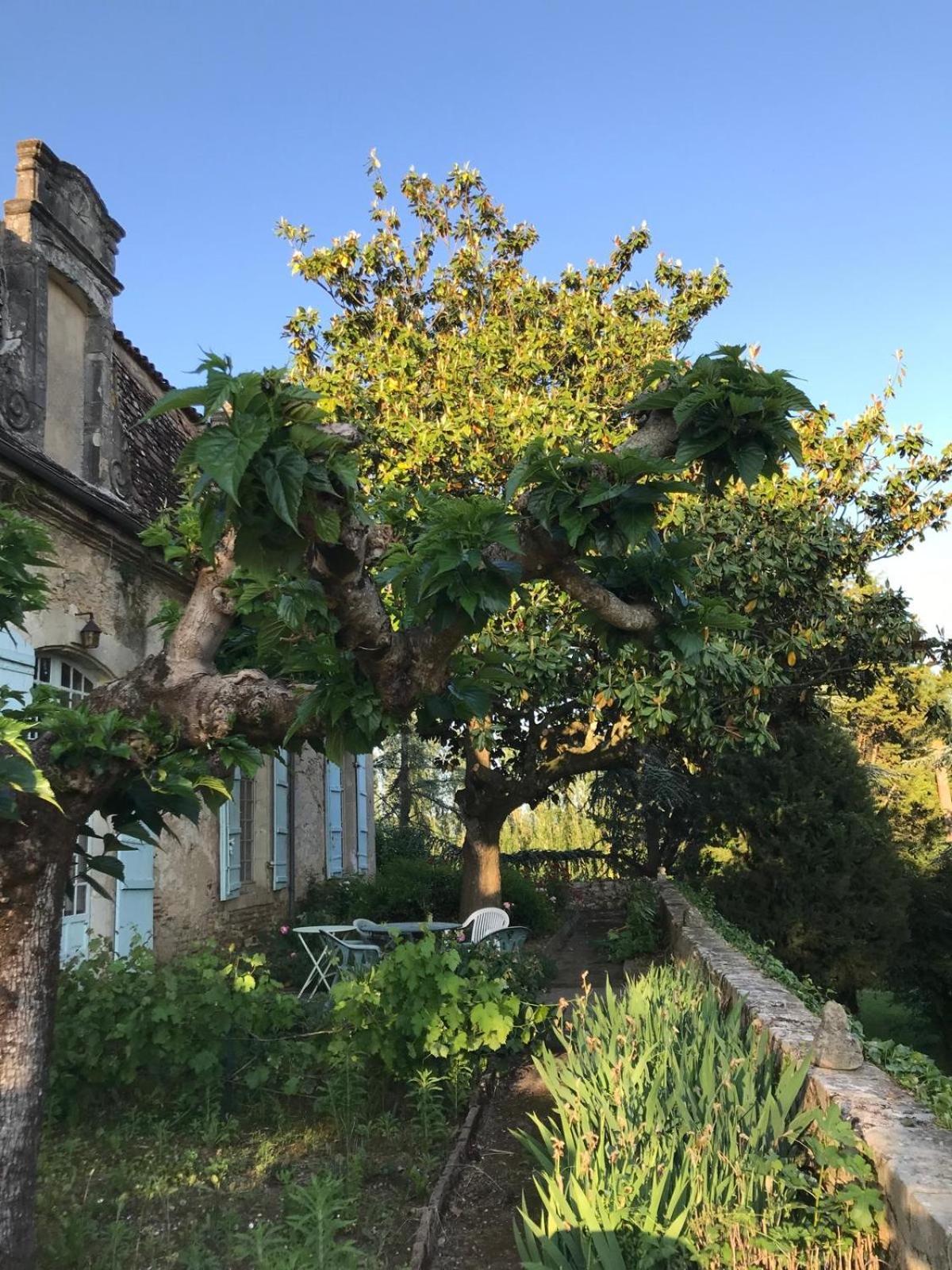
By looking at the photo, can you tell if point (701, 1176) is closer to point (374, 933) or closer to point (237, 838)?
point (374, 933)

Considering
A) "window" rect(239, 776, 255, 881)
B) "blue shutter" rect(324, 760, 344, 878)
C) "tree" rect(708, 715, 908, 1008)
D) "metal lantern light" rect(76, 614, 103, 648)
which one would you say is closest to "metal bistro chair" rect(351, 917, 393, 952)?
"window" rect(239, 776, 255, 881)

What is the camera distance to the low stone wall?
252 centimetres

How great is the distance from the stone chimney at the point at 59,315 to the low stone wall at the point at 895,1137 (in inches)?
237

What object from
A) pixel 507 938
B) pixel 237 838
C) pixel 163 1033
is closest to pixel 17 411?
pixel 163 1033

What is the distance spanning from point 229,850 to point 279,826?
165cm

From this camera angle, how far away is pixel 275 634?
3.49 metres

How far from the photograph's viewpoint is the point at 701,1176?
2906 mm

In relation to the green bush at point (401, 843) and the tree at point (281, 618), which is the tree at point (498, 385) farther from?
the green bush at point (401, 843)

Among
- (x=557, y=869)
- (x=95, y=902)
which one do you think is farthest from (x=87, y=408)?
(x=557, y=869)

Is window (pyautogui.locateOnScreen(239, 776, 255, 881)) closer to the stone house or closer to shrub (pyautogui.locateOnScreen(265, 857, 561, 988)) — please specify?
the stone house

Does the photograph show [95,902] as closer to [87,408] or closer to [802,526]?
[87,408]

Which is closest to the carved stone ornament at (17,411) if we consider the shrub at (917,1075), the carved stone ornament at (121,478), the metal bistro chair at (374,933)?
the carved stone ornament at (121,478)

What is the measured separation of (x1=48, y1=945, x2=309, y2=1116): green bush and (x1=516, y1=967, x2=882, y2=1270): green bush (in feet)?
6.54

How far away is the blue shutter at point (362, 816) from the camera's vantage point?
15.2m
